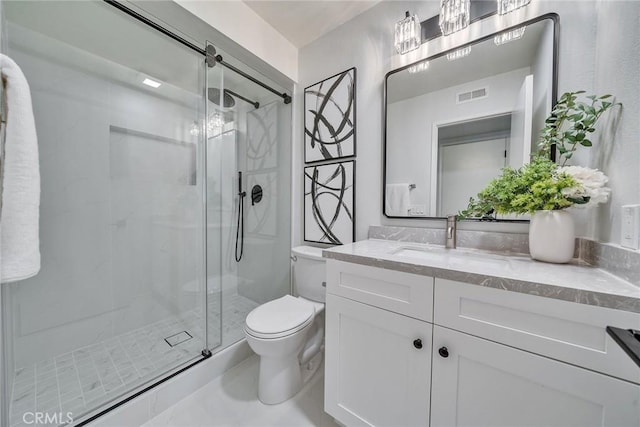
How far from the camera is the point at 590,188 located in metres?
0.80

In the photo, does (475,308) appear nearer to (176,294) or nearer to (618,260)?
(618,260)

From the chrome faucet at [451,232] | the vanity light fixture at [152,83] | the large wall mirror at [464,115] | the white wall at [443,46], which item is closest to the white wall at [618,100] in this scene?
the white wall at [443,46]

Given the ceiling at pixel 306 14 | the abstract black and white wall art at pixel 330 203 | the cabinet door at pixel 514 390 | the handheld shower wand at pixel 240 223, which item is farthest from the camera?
the handheld shower wand at pixel 240 223

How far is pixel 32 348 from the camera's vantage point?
1296 millimetres

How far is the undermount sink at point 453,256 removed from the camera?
0.92 meters

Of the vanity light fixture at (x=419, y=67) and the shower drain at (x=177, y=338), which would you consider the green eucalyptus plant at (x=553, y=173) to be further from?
the shower drain at (x=177, y=338)

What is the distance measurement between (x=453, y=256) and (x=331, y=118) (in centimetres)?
124

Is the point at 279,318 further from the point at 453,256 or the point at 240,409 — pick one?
the point at 453,256

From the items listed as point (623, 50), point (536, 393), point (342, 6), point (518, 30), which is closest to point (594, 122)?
point (623, 50)

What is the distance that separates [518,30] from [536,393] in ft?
4.96

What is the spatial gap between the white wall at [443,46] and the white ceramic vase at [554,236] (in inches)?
4.0

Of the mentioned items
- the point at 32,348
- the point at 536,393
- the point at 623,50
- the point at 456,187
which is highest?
the point at 623,50

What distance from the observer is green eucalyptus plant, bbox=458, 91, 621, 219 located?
846mm

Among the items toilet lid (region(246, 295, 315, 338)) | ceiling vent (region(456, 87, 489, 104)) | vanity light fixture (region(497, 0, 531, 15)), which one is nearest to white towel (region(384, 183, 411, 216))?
ceiling vent (region(456, 87, 489, 104))
